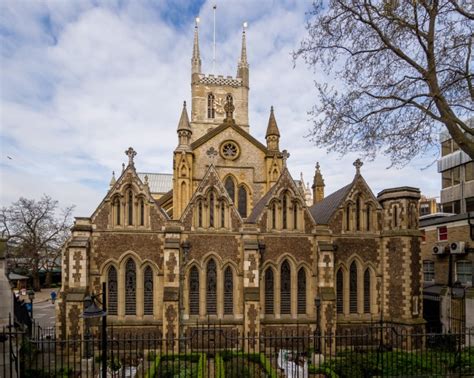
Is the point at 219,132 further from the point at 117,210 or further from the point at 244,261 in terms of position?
the point at 244,261

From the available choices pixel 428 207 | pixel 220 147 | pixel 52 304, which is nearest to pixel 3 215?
pixel 52 304

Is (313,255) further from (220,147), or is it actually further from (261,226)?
(220,147)

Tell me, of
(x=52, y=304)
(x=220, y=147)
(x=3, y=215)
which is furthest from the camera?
(x=3, y=215)

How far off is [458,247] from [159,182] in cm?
4476

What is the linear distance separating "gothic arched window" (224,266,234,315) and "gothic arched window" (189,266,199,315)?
1.24m

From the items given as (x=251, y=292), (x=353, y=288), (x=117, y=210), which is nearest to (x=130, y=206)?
(x=117, y=210)

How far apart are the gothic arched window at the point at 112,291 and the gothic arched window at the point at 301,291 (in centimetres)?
804

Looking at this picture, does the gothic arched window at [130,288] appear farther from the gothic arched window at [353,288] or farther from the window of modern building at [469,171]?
the window of modern building at [469,171]

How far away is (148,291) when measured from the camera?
16.0 meters

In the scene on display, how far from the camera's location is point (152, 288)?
16000 millimetres

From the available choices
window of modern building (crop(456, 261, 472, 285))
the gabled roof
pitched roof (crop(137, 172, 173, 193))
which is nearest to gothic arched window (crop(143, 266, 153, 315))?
the gabled roof

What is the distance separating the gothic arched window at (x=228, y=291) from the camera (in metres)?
16.3

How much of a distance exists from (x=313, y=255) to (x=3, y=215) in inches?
1552

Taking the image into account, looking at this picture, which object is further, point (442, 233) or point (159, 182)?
point (159, 182)
